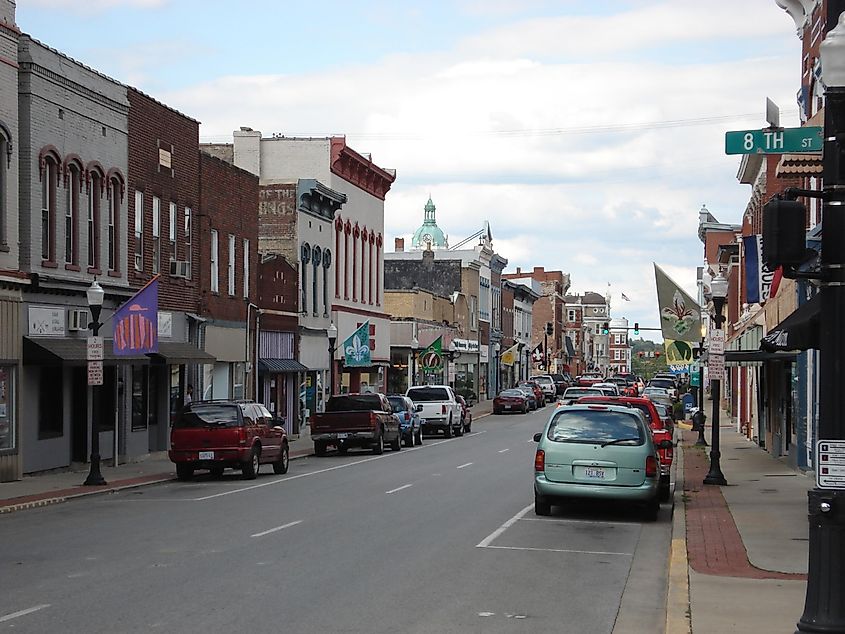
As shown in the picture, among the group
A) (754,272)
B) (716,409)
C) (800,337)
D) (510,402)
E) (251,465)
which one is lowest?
(510,402)

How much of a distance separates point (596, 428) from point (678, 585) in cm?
638

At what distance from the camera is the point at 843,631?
8.21 meters

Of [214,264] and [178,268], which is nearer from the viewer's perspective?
[178,268]

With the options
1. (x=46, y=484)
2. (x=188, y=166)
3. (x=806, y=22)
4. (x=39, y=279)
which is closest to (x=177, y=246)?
(x=188, y=166)

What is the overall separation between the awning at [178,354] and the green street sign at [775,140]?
21.5m

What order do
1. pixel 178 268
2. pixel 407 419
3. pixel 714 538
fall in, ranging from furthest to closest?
pixel 407 419 < pixel 178 268 < pixel 714 538

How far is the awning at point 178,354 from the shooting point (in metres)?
31.7

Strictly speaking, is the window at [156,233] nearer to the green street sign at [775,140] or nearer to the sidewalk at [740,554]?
the sidewalk at [740,554]

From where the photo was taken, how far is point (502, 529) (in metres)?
17.4

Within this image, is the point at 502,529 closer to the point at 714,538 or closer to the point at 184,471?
the point at 714,538

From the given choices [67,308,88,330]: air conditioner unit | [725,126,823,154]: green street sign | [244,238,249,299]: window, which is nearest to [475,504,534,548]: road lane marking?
[725,126,823,154]: green street sign

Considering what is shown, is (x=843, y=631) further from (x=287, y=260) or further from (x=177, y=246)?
(x=287, y=260)

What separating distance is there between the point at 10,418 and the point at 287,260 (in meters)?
21.6

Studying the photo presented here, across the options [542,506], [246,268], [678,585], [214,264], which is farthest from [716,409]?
[246,268]
